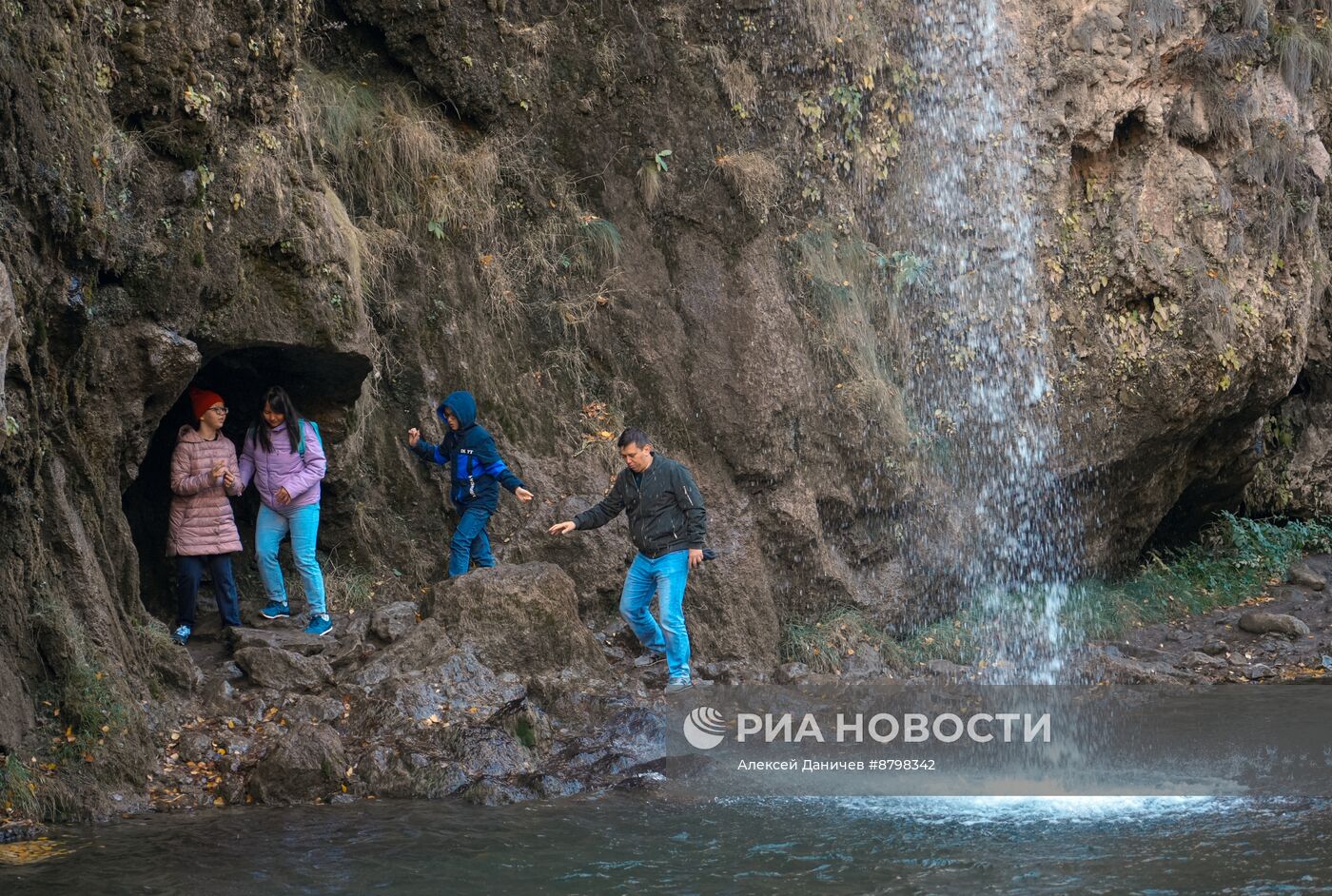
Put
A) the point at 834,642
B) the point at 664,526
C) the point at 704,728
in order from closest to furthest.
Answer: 1. the point at 704,728
2. the point at 664,526
3. the point at 834,642

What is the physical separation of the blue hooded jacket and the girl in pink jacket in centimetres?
165

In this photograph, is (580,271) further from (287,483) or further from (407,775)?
(407,775)

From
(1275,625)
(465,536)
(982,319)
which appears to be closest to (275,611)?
(465,536)

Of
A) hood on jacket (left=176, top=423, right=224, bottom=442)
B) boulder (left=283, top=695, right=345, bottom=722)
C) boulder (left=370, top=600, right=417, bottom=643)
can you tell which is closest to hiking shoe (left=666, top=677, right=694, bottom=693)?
boulder (left=370, top=600, right=417, bottom=643)

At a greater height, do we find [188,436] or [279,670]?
[188,436]

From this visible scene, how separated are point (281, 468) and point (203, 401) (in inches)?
27.3

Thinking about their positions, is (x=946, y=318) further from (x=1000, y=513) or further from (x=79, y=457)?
(x=79, y=457)

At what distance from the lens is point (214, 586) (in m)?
9.02

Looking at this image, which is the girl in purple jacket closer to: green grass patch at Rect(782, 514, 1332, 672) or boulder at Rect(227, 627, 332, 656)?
boulder at Rect(227, 627, 332, 656)

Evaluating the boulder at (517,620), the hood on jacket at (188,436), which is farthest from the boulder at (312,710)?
the hood on jacket at (188,436)

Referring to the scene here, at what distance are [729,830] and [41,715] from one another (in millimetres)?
3752

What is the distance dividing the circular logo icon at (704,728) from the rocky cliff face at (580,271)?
1.64 m

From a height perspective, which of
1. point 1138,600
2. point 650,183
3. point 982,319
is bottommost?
point 1138,600

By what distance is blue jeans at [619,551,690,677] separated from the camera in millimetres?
9164
